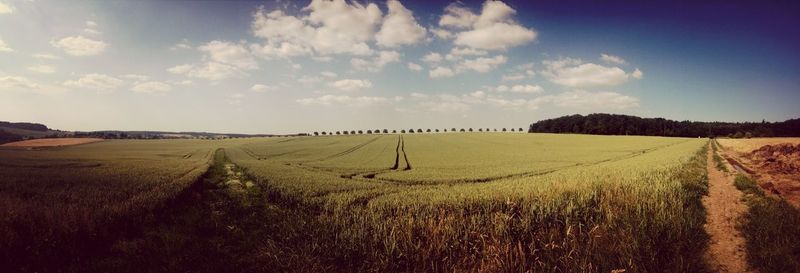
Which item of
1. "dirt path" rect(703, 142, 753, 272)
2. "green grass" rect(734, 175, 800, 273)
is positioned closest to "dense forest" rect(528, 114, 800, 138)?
"dirt path" rect(703, 142, 753, 272)

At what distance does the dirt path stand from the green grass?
0.19m

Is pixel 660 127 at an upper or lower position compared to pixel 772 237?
upper

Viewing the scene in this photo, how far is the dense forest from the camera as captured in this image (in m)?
122

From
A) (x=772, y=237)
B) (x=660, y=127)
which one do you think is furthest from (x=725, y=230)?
(x=660, y=127)

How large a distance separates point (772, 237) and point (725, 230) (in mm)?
1304

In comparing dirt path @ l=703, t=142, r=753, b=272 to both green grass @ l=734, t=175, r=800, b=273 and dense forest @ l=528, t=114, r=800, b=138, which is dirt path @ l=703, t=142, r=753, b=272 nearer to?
green grass @ l=734, t=175, r=800, b=273

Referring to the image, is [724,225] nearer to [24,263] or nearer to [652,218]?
[652,218]

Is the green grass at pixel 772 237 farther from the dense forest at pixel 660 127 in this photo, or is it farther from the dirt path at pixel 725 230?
the dense forest at pixel 660 127

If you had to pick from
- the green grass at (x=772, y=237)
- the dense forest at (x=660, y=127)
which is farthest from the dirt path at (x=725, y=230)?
the dense forest at (x=660, y=127)

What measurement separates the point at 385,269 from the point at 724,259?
6.94m

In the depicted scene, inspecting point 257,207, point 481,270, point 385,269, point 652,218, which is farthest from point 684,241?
point 257,207

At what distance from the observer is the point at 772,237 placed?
8.16m

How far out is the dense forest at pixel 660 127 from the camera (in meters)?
122

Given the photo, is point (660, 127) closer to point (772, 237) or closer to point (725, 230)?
point (725, 230)
